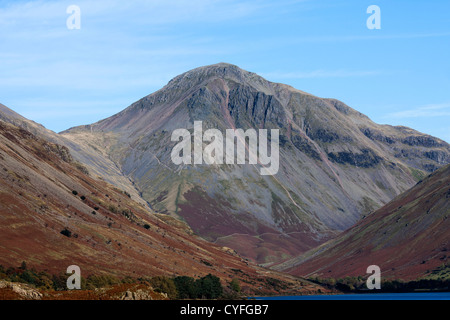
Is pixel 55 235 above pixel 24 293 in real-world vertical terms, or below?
above

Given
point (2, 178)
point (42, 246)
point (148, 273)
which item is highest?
point (2, 178)

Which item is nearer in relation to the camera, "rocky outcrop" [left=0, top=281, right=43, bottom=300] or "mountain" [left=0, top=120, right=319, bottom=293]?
"rocky outcrop" [left=0, top=281, right=43, bottom=300]

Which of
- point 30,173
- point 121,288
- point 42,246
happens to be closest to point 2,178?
point 30,173

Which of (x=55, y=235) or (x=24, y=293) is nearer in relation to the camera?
(x=24, y=293)

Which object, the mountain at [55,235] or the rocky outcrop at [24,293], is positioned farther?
the mountain at [55,235]
